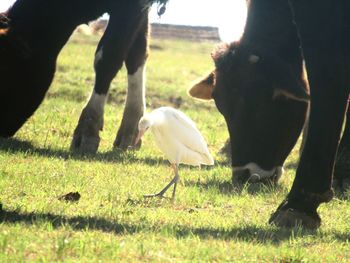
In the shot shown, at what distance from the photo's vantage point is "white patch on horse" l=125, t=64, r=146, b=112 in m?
10.6

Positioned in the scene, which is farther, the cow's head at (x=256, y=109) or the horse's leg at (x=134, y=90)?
the horse's leg at (x=134, y=90)

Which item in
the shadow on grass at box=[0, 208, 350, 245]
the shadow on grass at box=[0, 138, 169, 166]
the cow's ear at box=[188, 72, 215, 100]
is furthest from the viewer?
the cow's ear at box=[188, 72, 215, 100]

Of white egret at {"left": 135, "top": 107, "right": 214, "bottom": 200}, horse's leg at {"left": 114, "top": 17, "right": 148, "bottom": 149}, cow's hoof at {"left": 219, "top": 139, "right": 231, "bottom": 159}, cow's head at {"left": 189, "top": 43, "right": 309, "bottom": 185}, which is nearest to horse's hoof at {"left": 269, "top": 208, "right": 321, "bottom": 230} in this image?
white egret at {"left": 135, "top": 107, "right": 214, "bottom": 200}

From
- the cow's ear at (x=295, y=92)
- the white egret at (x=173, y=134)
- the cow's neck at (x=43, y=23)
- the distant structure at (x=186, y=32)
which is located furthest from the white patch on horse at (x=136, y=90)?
the distant structure at (x=186, y=32)

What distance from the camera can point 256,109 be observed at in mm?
7992

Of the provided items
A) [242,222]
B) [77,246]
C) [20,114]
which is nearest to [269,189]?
[242,222]

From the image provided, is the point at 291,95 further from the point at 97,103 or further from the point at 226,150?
the point at 226,150

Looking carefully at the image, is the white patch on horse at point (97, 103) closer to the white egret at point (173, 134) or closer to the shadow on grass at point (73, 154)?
the shadow on grass at point (73, 154)

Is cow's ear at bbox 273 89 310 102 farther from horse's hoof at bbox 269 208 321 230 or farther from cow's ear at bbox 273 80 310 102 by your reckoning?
horse's hoof at bbox 269 208 321 230

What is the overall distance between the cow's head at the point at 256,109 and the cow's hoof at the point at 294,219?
1.93 m

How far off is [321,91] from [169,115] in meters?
1.95

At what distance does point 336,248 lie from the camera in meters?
5.50

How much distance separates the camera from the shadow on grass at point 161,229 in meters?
5.43

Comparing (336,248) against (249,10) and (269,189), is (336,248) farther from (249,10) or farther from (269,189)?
(249,10)
